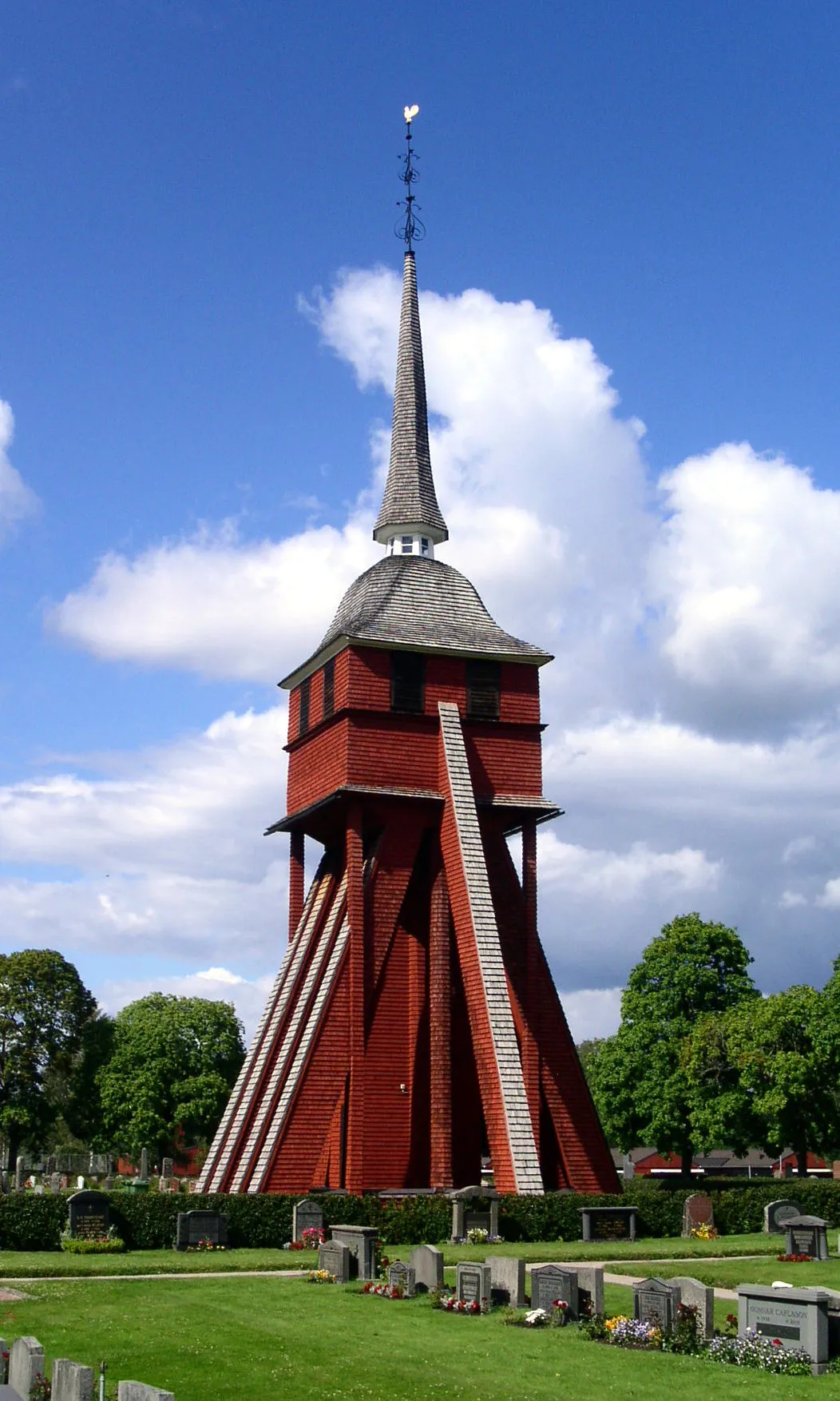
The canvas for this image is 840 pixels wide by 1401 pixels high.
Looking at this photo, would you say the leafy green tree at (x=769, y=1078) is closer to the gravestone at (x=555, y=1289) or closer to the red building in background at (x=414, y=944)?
the red building in background at (x=414, y=944)

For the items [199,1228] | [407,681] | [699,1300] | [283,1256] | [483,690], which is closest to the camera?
[699,1300]

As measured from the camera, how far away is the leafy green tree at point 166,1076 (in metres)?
70.4

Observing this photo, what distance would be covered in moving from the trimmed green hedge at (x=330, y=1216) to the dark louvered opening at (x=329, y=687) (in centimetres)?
1514

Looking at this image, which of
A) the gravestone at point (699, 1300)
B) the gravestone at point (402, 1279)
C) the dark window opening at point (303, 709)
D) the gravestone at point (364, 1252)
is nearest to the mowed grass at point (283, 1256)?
the gravestone at point (364, 1252)

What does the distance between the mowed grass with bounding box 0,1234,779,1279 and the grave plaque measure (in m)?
2.23

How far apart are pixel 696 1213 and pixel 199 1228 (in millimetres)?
13463

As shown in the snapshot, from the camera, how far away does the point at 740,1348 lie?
20156mm

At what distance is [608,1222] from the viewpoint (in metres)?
37.3

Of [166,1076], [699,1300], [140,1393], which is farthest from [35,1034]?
[140,1393]

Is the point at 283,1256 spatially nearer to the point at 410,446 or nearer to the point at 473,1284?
the point at 473,1284

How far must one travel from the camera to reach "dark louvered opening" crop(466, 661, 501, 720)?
45781 millimetres

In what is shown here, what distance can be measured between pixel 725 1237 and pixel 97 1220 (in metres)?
16.5

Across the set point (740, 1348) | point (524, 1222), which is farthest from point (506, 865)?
point (740, 1348)

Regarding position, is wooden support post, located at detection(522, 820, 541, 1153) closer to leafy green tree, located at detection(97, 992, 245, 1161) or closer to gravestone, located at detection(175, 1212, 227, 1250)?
gravestone, located at detection(175, 1212, 227, 1250)
